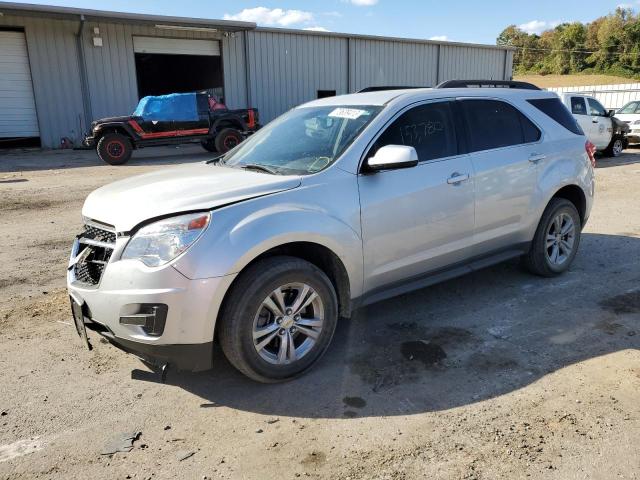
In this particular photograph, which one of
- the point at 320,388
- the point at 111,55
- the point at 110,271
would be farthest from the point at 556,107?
the point at 111,55

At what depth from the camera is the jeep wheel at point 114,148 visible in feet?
47.4

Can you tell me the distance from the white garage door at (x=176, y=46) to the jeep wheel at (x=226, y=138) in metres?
7.00

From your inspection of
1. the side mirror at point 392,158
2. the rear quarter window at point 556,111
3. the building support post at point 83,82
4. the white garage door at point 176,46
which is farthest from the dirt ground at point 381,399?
the white garage door at point 176,46

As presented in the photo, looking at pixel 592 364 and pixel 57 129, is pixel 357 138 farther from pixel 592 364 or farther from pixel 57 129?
pixel 57 129

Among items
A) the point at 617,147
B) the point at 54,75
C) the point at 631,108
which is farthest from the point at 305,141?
the point at 631,108

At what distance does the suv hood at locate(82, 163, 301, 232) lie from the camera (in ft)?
10.00

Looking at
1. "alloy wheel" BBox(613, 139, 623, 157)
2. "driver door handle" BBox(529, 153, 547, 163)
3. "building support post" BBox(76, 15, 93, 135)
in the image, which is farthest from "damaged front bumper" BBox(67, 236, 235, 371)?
"building support post" BBox(76, 15, 93, 135)

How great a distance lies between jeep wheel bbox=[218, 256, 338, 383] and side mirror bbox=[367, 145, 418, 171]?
82cm

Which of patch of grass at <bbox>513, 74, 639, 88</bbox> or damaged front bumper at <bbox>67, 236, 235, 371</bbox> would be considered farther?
patch of grass at <bbox>513, 74, 639, 88</bbox>

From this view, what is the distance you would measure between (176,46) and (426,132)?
64.3 ft

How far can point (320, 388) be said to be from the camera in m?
3.29

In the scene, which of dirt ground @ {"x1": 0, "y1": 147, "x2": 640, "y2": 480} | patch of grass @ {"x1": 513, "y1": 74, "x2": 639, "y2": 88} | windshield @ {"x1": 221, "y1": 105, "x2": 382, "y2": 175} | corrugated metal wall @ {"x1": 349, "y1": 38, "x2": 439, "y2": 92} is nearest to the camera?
dirt ground @ {"x1": 0, "y1": 147, "x2": 640, "y2": 480}

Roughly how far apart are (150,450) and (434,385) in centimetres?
170

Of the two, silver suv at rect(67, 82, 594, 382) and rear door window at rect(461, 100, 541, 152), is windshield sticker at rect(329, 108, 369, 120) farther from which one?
rear door window at rect(461, 100, 541, 152)
